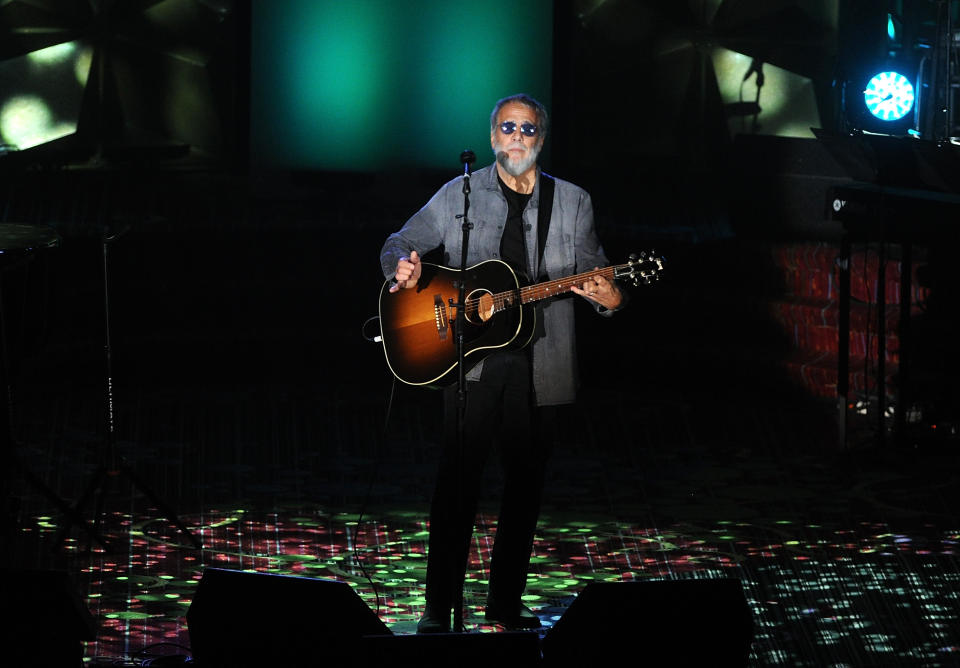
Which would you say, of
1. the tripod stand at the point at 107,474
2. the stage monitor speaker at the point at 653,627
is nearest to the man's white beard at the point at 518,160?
the stage monitor speaker at the point at 653,627

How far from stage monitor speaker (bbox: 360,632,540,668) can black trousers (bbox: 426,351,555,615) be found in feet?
4.62

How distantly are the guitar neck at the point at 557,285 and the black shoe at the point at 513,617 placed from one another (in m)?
1.03

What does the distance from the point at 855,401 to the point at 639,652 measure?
5.43m

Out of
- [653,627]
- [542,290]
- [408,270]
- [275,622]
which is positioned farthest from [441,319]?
[653,627]

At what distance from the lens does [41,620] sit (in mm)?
3547

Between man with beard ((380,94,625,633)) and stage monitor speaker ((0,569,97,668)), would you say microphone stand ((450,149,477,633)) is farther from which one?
stage monitor speaker ((0,569,97,668))

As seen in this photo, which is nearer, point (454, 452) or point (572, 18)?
point (454, 452)

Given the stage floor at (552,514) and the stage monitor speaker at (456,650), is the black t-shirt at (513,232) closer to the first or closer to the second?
the stage floor at (552,514)

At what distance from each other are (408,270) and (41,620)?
5.54 ft

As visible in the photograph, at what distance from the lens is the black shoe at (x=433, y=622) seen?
4891 millimetres

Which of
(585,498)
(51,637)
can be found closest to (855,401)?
(585,498)

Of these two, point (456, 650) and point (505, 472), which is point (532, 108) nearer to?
point (505, 472)

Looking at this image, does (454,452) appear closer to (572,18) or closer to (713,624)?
(713,624)

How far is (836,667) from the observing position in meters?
4.75
